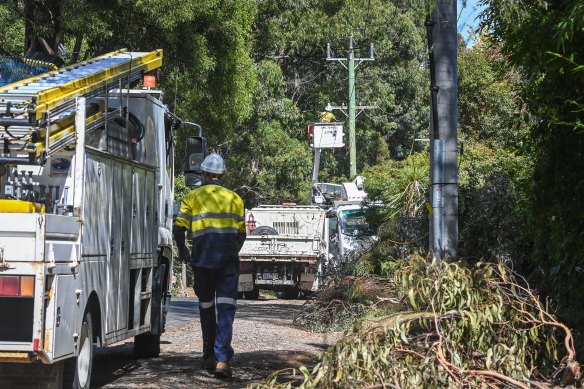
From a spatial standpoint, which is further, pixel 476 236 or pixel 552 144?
pixel 476 236

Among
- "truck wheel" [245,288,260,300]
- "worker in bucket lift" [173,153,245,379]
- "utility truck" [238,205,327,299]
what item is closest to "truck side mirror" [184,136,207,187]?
"worker in bucket lift" [173,153,245,379]

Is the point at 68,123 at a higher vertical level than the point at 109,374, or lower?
higher

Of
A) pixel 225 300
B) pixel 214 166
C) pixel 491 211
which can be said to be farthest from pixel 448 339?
pixel 491 211

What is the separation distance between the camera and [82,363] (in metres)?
8.45

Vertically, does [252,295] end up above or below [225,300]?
below

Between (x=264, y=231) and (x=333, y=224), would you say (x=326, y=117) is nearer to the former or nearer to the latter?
(x=333, y=224)

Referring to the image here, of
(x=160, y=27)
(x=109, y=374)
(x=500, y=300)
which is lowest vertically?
(x=109, y=374)

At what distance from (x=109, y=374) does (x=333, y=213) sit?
16.8 metres

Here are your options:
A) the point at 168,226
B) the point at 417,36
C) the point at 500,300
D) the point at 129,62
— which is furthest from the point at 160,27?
the point at 417,36

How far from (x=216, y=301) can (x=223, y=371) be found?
870 millimetres

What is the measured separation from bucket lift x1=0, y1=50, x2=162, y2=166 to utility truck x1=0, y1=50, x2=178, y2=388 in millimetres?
10

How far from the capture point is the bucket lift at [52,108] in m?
7.68

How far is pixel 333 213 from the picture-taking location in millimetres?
26953

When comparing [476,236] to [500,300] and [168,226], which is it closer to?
[168,226]
